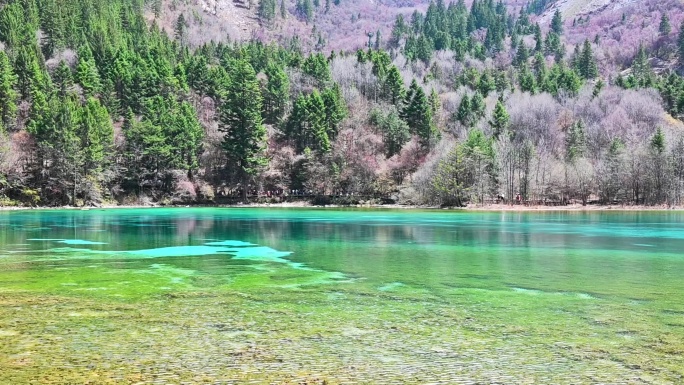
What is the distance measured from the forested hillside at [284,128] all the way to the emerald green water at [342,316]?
50439 mm

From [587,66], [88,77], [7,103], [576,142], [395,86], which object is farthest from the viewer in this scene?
[587,66]

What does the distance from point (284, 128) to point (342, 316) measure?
8445cm

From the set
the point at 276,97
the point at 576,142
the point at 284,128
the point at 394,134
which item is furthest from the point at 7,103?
the point at 576,142

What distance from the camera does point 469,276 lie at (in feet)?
60.3

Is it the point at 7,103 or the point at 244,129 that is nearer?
the point at 7,103

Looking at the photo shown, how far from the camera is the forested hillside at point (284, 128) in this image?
241 feet

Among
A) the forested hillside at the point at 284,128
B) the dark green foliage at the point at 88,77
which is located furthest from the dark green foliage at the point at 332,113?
the dark green foliage at the point at 88,77

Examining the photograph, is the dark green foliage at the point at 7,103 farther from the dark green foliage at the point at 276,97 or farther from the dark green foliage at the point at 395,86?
the dark green foliage at the point at 395,86

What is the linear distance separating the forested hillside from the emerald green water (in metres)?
50.4

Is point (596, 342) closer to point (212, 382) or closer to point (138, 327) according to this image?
point (212, 382)

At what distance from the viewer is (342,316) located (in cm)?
1262

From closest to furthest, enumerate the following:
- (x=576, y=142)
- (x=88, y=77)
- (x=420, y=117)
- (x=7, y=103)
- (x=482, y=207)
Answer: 1. (x=482, y=207)
2. (x=7, y=103)
3. (x=88, y=77)
4. (x=576, y=142)
5. (x=420, y=117)

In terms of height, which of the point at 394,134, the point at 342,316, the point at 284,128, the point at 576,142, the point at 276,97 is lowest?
the point at 342,316

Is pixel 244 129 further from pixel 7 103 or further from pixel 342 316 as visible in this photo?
pixel 342 316
